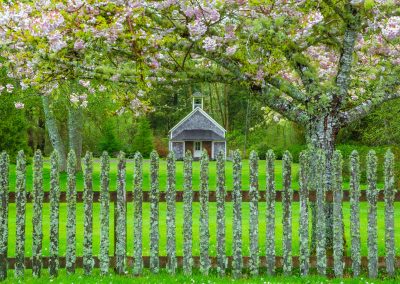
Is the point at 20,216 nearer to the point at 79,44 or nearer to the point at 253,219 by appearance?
the point at 79,44

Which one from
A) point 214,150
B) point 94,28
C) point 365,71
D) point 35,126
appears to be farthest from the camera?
point 214,150

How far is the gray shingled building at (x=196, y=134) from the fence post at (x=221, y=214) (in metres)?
49.4

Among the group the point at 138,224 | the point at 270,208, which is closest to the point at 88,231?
the point at 138,224

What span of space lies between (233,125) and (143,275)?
62.9m

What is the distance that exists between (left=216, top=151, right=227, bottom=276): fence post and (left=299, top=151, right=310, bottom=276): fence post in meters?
1.18

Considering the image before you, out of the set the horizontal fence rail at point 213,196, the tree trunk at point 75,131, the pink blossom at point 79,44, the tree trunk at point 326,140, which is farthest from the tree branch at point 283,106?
the tree trunk at point 75,131

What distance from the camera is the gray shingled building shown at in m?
58.1

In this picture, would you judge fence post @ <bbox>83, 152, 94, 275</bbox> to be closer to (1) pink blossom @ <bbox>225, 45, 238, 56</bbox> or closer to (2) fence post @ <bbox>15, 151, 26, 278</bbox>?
(2) fence post @ <bbox>15, 151, 26, 278</bbox>

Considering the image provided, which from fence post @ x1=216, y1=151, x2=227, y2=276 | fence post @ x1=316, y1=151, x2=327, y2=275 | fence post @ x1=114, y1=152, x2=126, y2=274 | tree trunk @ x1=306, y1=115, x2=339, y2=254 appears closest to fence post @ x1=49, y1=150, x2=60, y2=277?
fence post @ x1=114, y1=152, x2=126, y2=274

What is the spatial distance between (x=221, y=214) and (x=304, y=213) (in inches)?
49.9

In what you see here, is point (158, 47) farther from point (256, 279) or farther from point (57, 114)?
point (57, 114)

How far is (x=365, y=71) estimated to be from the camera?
36.6 ft

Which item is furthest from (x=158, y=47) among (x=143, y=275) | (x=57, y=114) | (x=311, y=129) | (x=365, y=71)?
(x=57, y=114)

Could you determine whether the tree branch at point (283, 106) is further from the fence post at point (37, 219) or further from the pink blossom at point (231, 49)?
the fence post at point (37, 219)
